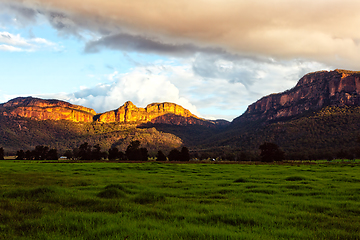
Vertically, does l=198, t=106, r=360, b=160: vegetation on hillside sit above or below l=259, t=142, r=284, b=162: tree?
above

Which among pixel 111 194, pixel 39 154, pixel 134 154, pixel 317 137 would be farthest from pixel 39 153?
pixel 317 137

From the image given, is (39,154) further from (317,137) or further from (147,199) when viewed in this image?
(317,137)

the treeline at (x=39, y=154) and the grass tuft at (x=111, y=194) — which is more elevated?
the grass tuft at (x=111, y=194)

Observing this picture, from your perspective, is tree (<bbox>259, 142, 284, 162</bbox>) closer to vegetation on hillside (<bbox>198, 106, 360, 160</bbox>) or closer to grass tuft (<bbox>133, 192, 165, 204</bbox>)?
vegetation on hillside (<bbox>198, 106, 360, 160</bbox>)

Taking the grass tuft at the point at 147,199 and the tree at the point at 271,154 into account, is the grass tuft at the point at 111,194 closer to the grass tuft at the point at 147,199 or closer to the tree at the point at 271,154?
the grass tuft at the point at 147,199

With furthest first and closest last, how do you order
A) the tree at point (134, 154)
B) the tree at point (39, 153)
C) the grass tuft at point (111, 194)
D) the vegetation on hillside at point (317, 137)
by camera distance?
the vegetation on hillside at point (317, 137) → the tree at point (39, 153) → the tree at point (134, 154) → the grass tuft at point (111, 194)

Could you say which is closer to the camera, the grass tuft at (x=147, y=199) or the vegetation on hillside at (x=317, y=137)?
the grass tuft at (x=147, y=199)

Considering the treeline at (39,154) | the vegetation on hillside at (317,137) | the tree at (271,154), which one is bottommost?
the treeline at (39,154)

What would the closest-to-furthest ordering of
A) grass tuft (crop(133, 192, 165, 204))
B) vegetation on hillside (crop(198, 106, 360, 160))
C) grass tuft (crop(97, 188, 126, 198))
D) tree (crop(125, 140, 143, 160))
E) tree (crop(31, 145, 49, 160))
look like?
grass tuft (crop(133, 192, 165, 204)) < grass tuft (crop(97, 188, 126, 198)) < tree (crop(125, 140, 143, 160)) < tree (crop(31, 145, 49, 160)) < vegetation on hillside (crop(198, 106, 360, 160))

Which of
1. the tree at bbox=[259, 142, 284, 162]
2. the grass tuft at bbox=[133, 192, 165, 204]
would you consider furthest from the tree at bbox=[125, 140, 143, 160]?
the grass tuft at bbox=[133, 192, 165, 204]

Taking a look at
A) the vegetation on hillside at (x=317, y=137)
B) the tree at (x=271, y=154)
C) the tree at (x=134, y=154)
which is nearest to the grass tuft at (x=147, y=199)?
the tree at (x=271, y=154)

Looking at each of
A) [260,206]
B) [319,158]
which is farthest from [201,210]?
[319,158]

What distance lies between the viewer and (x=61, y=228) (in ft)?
23.5

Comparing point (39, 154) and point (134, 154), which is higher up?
point (134, 154)
